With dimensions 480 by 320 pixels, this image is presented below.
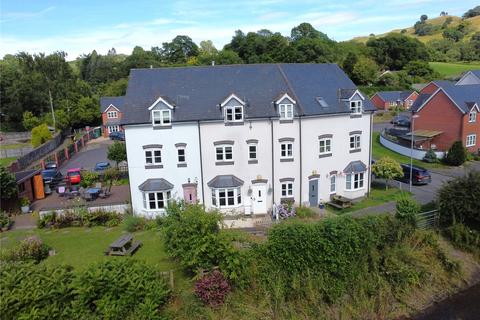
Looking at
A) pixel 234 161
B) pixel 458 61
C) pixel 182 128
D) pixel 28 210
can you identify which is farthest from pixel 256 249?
pixel 458 61

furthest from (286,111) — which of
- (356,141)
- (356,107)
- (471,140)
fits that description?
(471,140)

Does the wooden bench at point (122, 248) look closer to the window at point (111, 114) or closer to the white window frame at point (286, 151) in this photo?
the white window frame at point (286, 151)

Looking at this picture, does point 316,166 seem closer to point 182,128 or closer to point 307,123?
point 307,123

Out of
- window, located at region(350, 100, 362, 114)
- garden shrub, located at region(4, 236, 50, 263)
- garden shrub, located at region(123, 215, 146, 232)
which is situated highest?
window, located at region(350, 100, 362, 114)

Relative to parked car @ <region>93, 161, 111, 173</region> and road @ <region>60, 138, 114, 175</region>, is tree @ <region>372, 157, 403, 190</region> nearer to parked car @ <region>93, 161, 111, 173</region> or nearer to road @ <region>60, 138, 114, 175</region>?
parked car @ <region>93, 161, 111, 173</region>

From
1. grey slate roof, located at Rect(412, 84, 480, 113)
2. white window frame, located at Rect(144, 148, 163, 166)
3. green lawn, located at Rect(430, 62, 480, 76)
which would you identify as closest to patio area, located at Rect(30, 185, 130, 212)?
white window frame, located at Rect(144, 148, 163, 166)

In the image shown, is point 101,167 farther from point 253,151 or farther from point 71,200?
point 253,151
